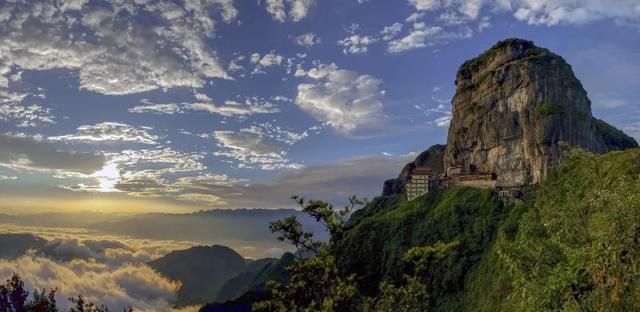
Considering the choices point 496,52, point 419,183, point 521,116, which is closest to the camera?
point 521,116

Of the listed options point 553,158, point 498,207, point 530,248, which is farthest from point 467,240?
point 530,248

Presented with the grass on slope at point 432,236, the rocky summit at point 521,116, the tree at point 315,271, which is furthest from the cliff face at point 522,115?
the tree at point 315,271

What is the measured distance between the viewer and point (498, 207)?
146625 millimetres

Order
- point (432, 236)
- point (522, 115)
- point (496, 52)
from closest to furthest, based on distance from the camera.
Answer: point (432, 236) < point (522, 115) < point (496, 52)

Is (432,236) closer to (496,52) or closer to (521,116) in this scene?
(521,116)

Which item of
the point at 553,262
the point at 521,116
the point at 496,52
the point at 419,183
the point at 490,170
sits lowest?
the point at 553,262

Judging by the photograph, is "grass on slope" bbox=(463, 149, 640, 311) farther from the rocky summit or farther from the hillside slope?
the rocky summit

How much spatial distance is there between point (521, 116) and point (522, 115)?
0.45 meters

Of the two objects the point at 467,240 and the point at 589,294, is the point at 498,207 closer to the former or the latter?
the point at 467,240

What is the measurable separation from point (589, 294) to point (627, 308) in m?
2.09

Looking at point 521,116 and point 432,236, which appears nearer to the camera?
point 432,236

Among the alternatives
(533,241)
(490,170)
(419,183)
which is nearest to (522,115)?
(490,170)

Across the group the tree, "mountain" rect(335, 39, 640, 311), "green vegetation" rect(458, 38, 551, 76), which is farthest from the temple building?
the tree

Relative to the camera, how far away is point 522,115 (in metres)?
159
